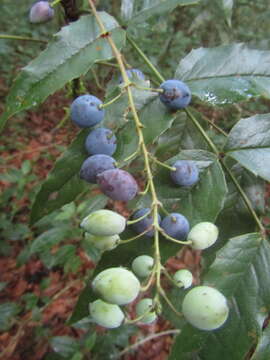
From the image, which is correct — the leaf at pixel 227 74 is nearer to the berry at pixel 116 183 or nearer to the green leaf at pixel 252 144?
the green leaf at pixel 252 144

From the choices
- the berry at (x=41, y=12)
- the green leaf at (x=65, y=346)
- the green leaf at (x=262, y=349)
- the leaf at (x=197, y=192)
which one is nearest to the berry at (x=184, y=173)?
the leaf at (x=197, y=192)

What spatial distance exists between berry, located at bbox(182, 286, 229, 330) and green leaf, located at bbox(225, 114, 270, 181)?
42 cm

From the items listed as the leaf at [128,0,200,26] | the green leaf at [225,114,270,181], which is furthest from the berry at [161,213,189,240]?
the leaf at [128,0,200,26]

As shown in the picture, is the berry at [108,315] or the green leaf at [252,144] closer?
the berry at [108,315]

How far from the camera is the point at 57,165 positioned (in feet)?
3.15

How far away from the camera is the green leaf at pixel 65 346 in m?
1.96

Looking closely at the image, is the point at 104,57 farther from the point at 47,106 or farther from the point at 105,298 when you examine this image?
the point at 47,106

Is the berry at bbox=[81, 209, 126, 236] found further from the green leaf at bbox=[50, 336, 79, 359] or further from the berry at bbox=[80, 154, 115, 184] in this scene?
the green leaf at bbox=[50, 336, 79, 359]

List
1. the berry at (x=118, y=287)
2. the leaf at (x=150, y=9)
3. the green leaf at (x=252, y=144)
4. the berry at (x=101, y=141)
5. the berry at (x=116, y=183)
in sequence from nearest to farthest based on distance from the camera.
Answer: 1. the berry at (x=118, y=287)
2. the berry at (x=116, y=183)
3. the berry at (x=101, y=141)
4. the green leaf at (x=252, y=144)
5. the leaf at (x=150, y=9)

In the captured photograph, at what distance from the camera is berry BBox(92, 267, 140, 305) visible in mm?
610

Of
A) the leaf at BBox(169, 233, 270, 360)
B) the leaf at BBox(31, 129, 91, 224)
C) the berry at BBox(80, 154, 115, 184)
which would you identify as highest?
the berry at BBox(80, 154, 115, 184)

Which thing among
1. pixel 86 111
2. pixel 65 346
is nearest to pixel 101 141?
pixel 86 111

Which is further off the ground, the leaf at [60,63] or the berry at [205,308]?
the leaf at [60,63]

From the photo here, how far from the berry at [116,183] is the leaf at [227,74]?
14.8 inches
